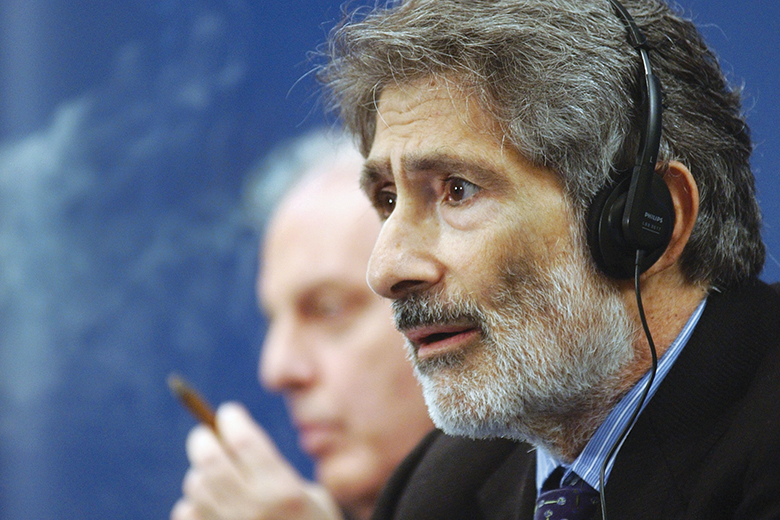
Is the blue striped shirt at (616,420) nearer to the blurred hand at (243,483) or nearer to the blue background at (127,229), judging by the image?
the blurred hand at (243,483)

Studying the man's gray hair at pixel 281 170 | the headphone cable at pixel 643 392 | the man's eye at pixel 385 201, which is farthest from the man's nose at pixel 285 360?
the headphone cable at pixel 643 392

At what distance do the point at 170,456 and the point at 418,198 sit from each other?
3.82 feet

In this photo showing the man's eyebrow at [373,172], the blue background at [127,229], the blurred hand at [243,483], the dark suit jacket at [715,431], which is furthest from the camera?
the blue background at [127,229]

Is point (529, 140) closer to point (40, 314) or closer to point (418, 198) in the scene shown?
point (418, 198)

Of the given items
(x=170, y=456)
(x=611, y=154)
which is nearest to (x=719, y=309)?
(x=611, y=154)

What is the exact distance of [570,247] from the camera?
112 centimetres

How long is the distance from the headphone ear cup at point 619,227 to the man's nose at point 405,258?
210mm

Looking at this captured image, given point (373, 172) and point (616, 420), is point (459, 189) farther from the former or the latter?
point (616, 420)

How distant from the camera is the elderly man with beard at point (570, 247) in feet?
3.51

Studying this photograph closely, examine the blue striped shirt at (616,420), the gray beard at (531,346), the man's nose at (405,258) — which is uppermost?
the man's nose at (405,258)

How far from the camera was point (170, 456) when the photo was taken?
2.02m

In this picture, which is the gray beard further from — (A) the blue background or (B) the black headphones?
(A) the blue background

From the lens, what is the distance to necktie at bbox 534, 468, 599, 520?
112cm

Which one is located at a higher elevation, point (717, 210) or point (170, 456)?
point (170, 456)
